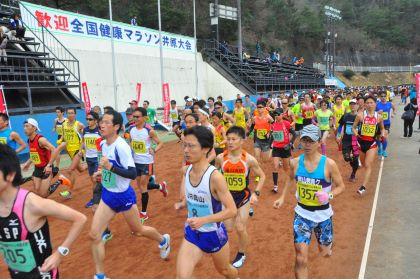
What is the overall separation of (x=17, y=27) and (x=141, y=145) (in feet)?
37.7

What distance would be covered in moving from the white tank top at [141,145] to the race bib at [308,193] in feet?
12.9

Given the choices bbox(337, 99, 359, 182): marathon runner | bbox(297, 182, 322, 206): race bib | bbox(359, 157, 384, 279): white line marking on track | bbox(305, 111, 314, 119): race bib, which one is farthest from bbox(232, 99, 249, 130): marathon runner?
bbox(297, 182, 322, 206): race bib

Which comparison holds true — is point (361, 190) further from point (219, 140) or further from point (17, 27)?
point (17, 27)

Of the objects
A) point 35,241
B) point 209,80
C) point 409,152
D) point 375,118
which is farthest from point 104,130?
Answer: point 209,80

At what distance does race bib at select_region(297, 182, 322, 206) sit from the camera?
15.3 ft

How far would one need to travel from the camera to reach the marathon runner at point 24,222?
2.86 meters

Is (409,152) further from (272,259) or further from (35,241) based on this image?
(35,241)

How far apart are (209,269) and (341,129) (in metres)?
6.85

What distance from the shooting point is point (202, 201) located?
155 inches

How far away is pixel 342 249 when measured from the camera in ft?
20.7

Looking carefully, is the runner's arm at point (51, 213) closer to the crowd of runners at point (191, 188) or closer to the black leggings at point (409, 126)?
the crowd of runners at point (191, 188)

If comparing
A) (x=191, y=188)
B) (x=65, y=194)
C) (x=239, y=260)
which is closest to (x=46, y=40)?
(x=65, y=194)

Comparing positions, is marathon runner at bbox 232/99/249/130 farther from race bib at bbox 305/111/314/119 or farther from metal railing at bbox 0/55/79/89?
metal railing at bbox 0/55/79/89

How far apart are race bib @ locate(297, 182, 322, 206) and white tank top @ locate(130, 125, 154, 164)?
392cm
